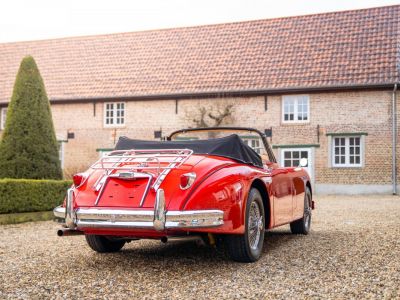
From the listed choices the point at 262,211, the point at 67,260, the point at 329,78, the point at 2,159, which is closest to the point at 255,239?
the point at 262,211

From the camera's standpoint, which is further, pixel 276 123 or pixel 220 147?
pixel 276 123

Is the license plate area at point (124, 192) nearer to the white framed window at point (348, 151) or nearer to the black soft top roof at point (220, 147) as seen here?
the black soft top roof at point (220, 147)

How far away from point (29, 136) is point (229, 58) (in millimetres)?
14557

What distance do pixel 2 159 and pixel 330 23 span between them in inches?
686

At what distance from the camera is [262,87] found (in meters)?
23.5

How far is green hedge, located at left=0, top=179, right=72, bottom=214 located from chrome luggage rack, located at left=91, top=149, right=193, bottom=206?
5350mm

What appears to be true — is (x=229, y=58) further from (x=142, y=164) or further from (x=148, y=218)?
(x=148, y=218)

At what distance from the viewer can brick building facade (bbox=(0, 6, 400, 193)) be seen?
73.3ft

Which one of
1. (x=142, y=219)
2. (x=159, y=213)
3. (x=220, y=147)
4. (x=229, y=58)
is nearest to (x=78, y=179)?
(x=142, y=219)

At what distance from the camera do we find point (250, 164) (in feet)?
20.6

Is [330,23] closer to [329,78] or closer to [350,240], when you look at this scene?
[329,78]

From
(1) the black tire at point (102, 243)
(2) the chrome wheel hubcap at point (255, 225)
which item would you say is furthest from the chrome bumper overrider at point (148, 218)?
(1) the black tire at point (102, 243)

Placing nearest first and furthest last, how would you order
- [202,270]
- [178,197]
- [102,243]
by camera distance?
[178,197], [202,270], [102,243]

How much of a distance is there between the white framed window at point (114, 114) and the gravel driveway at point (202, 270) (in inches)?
709
